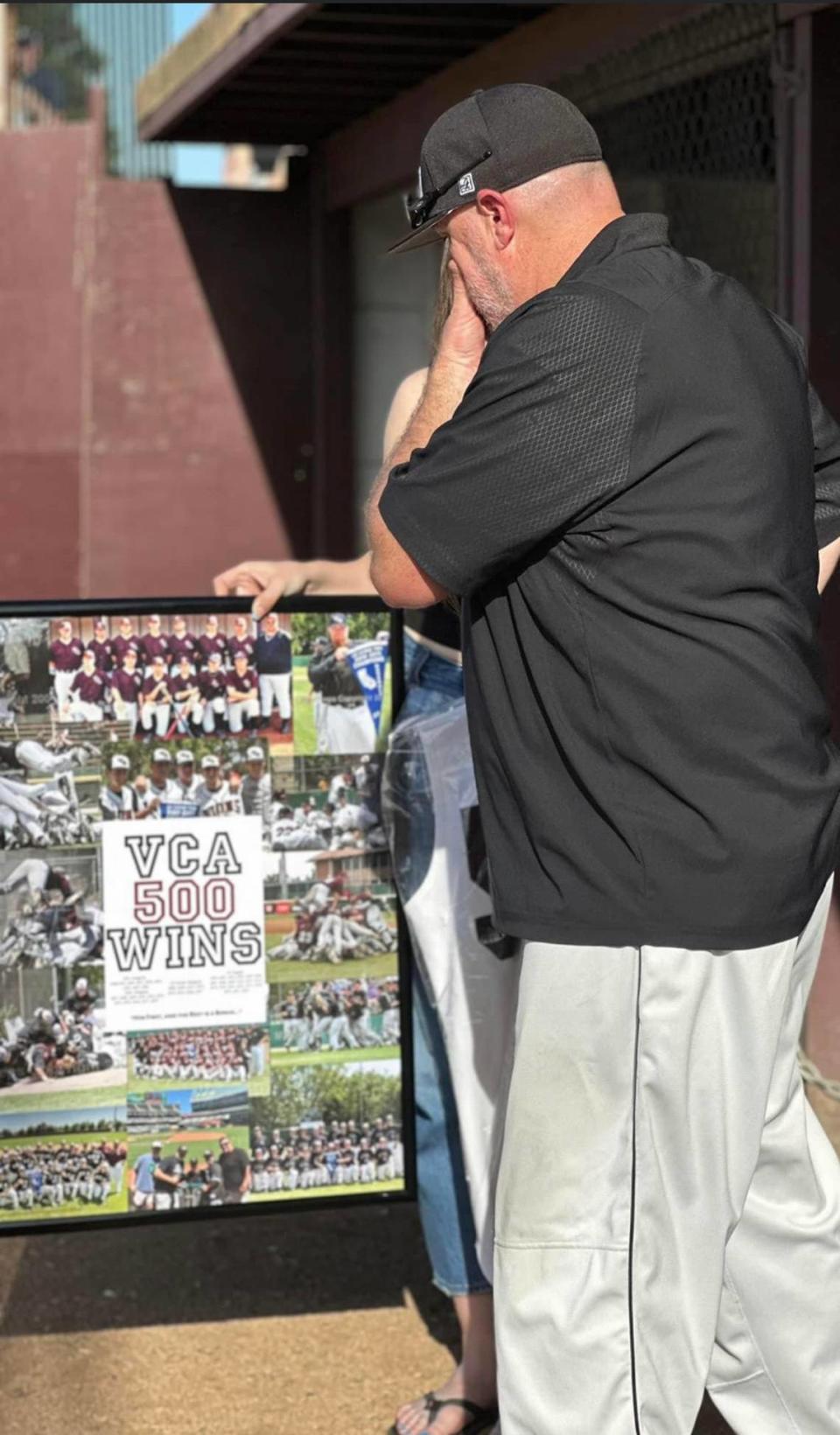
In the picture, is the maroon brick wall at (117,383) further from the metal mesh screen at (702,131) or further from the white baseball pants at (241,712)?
the white baseball pants at (241,712)

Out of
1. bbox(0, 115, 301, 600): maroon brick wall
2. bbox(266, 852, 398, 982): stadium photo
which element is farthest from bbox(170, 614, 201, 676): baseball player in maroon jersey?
bbox(0, 115, 301, 600): maroon brick wall

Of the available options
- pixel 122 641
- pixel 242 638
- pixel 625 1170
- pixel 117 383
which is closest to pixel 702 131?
pixel 117 383

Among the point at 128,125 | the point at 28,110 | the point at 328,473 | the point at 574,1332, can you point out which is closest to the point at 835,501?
the point at 574,1332

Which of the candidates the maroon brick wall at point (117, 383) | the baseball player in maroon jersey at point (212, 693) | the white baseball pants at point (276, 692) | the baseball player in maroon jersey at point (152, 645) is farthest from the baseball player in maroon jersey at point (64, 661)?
the maroon brick wall at point (117, 383)

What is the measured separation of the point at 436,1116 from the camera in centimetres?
304

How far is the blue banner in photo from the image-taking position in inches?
117

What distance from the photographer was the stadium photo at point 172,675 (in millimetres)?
2834

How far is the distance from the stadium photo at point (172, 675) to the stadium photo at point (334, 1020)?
47cm

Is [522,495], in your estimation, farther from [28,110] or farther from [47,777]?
[28,110]

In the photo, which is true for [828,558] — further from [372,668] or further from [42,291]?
[42,291]

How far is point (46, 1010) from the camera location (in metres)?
2.87

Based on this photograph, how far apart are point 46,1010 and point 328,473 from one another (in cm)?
591

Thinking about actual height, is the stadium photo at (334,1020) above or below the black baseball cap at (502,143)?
below

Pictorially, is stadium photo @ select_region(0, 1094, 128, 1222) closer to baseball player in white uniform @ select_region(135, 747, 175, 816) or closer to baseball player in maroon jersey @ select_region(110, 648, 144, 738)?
baseball player in white uniform @ select_region(135, 747, 175, 816)
